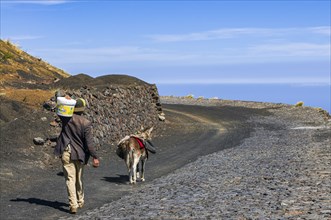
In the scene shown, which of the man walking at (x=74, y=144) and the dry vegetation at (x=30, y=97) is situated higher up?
the dry vegetation at (x=30, y=97)

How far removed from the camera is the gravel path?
1123 centimetres

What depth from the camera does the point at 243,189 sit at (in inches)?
573

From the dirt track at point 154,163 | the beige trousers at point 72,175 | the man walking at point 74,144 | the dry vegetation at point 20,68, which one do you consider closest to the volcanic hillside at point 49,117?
the dry vegetation at point 20,68

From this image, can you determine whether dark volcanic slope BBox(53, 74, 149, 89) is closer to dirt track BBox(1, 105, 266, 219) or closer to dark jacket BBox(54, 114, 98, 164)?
dirt track BBox(1, 105, 266, 219)

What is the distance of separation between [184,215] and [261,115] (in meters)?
36.6

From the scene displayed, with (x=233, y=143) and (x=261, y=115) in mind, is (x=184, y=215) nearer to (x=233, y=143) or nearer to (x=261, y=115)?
(x=233, y=143)

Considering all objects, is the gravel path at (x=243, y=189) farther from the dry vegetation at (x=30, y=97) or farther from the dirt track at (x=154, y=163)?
the dry vegetation at (x=30, y=97)

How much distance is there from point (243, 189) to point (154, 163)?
9082 mm

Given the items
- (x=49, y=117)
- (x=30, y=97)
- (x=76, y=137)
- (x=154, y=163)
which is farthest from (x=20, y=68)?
(x=76, y=137)

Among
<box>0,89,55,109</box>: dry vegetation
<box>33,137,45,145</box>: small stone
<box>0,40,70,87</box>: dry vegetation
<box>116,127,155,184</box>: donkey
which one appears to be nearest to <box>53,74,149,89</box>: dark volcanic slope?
<box>0,40,70,87</box>: dry vegetation

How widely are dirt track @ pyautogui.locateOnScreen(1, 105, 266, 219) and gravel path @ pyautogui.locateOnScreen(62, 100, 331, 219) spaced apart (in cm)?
94

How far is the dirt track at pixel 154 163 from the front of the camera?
14547 millimetres

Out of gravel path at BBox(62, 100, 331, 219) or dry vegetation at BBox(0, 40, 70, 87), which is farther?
dry vegetation at BBox(0, 40, 70, 87)

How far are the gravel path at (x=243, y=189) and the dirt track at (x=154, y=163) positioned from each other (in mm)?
942
